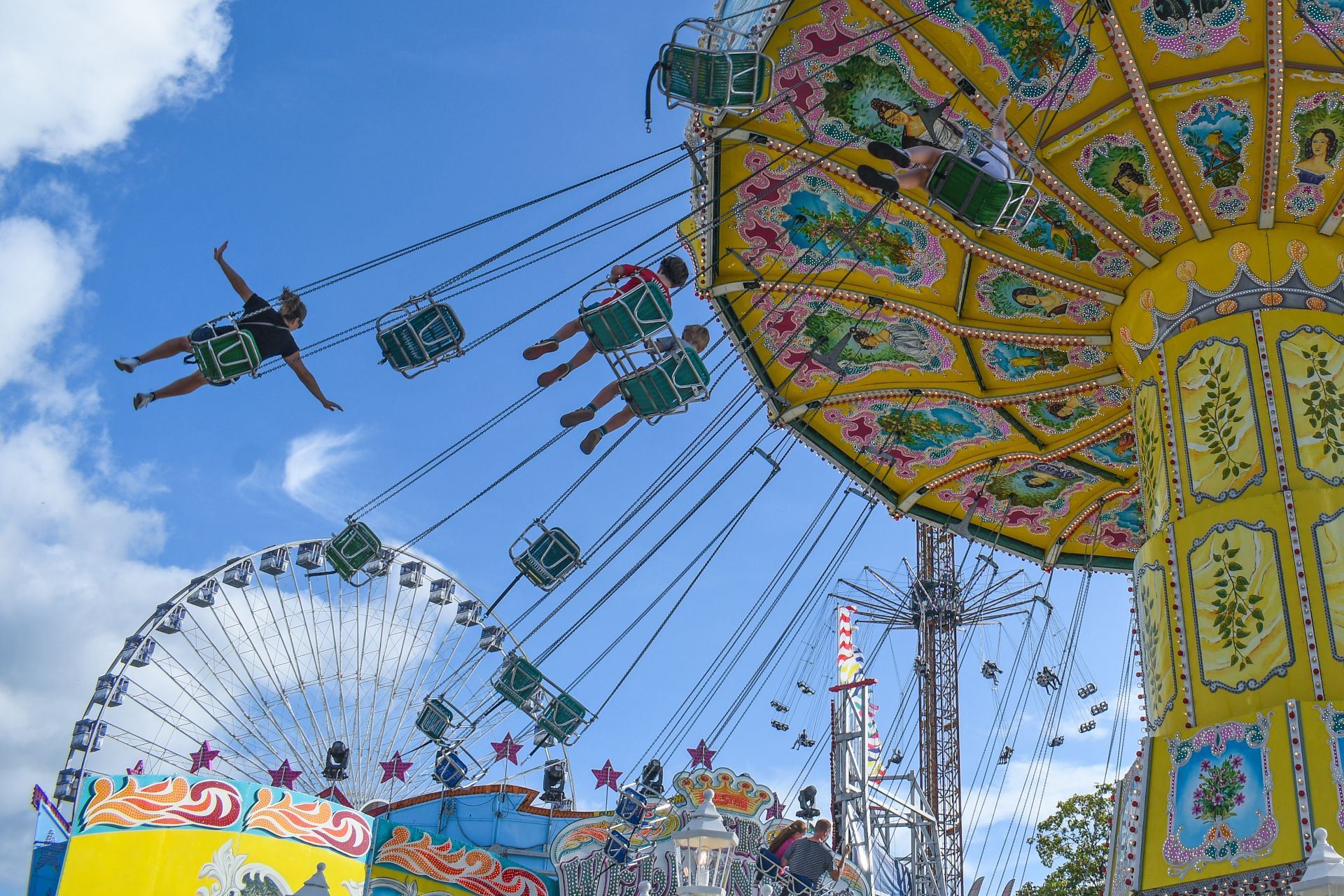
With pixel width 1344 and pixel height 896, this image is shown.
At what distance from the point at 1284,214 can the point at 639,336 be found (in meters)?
5.65

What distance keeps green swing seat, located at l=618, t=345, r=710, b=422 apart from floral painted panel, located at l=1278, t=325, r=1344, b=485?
492cm

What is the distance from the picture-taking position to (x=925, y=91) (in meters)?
11.9

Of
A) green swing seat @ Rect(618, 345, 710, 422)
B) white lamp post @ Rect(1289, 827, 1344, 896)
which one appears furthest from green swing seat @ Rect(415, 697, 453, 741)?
white lamp post @ Rect(1289, 827, 1344, 896)

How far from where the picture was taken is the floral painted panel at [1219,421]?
1108 centimetres

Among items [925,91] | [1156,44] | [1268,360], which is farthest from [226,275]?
[1268,360]

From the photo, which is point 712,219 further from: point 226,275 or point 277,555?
point 277,555

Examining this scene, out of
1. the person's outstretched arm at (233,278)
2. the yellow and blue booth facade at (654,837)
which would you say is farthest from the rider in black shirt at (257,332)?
the yellow and blue booth facade at (654,837)

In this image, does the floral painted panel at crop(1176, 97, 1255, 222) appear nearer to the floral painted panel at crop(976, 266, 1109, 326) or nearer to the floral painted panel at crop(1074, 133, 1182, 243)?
the floral painted panel at crop(1074, 133, 1182, 243)

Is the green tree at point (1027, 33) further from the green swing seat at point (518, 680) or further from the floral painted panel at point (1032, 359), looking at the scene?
the green swing seat at point (518, 680)

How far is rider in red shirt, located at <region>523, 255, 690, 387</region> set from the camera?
12.3 m

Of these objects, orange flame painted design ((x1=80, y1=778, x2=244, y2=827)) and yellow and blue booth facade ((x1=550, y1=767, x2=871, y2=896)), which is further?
yellow and blue booth facade ((x1=550, y1=767, x2=871, y2=896))

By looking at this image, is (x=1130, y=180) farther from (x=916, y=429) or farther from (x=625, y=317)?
(x=625, y=317)

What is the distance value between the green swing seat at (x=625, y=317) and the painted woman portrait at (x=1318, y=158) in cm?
554

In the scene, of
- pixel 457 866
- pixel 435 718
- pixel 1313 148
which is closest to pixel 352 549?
pixel 435 718
